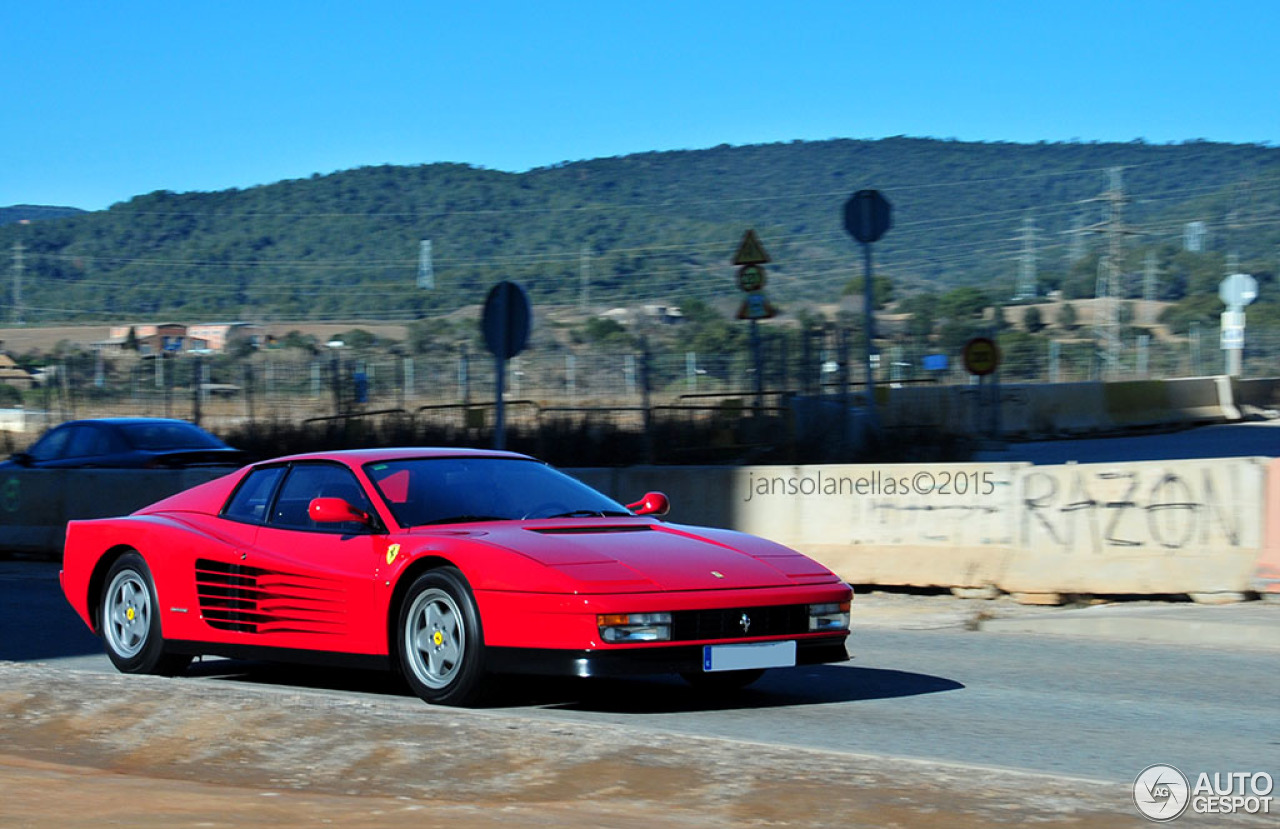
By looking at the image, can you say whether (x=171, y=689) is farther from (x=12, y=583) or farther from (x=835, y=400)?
(x=835, y=400)

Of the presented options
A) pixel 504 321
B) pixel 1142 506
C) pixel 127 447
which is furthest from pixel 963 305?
A: pixel 1142 506

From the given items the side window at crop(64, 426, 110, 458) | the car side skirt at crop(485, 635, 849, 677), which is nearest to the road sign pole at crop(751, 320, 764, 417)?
the side window at crop(64, 426, 110, 458)

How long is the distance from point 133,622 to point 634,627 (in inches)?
131

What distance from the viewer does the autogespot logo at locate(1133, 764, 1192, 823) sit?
503 centimetres

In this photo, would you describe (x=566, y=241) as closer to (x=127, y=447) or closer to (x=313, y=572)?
(x=127, y=447)

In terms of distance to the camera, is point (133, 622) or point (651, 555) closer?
point (651, 555)

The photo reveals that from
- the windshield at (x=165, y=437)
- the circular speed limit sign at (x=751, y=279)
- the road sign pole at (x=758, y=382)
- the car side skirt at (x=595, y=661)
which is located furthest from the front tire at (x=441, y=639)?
the road sign pole at (x=758, y=382)

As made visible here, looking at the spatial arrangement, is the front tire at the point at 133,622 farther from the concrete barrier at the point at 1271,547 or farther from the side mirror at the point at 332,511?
the concrete barrier at the point at 1271,547

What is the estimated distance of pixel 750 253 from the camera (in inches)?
791

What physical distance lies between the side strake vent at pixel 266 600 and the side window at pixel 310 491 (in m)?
0.29

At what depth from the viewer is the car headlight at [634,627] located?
267 inches

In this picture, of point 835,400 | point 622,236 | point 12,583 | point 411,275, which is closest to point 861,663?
point 12,583

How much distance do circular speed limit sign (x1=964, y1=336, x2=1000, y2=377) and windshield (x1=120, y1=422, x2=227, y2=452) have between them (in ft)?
43.5

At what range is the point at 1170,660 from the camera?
938cm
